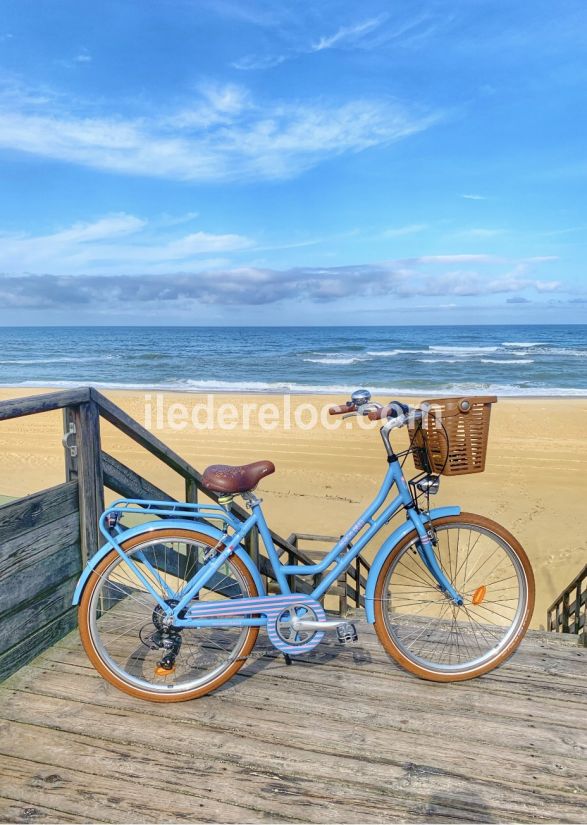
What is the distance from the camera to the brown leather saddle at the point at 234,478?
234 centimetres

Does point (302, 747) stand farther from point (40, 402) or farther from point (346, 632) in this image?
point (40, 402)

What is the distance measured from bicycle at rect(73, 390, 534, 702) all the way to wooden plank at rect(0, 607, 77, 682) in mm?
239

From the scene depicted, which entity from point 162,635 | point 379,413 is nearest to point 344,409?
point 379,413

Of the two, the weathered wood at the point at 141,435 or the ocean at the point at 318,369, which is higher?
the weathered wood at the point at 141,435

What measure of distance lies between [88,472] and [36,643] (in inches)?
32.3

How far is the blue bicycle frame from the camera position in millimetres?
2373

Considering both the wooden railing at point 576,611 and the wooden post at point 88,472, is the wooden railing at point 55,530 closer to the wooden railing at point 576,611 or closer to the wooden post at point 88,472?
the wooden post at point 88,472

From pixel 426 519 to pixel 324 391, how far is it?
787 inches

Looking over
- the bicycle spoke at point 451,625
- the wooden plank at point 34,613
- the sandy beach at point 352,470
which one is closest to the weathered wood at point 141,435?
the wooden plank at point 34,613

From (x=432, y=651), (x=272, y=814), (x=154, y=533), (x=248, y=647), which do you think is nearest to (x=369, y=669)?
(x=432, y=651)

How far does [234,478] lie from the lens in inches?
92.5

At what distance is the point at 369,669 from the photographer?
267cm

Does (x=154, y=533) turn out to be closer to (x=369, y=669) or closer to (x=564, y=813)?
(x=369, y=669)

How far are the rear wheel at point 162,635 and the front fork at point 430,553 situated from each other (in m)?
0.77
